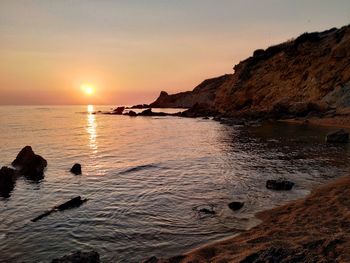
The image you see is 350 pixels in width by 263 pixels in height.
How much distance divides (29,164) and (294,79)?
2622 inches

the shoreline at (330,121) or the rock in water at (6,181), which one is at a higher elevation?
the shoreline at (330,121)

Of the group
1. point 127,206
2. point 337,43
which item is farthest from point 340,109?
point 127,206

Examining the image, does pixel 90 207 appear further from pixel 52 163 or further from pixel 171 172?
pixel 52 163

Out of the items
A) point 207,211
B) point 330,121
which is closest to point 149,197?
point 207,211

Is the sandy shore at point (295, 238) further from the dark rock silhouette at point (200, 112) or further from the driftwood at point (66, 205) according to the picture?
the dark rock silhouette at point (200, 112)

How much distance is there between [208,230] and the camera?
12203mm

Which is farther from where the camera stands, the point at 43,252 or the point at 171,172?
the point at 171,172

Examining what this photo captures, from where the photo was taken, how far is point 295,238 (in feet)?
31.6

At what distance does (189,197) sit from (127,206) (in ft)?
10.9

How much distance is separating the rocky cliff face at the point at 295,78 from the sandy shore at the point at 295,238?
5158cm

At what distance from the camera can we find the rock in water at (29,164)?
23906mm

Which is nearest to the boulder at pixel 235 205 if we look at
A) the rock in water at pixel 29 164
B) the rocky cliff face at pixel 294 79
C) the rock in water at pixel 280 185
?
the rock in water at pixel 280 185

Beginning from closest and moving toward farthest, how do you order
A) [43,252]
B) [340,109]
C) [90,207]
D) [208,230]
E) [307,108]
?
[43,252] < [208,230] < [90,207] < [340,109] < [307,108]

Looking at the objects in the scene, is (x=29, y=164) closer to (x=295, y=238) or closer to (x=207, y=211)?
(x=207, y=211)
